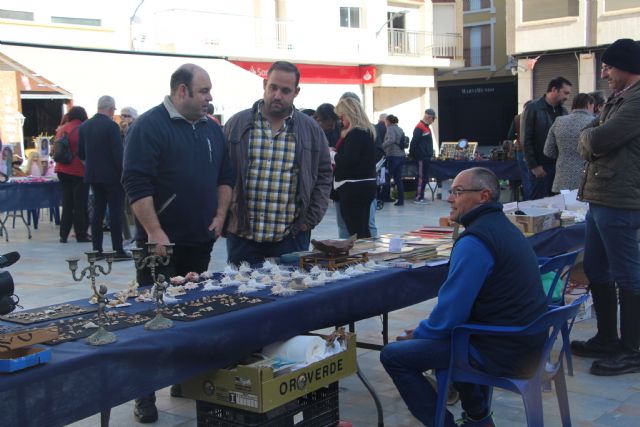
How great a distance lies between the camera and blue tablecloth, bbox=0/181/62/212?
33.8 feet

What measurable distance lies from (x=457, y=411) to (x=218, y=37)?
22.6m

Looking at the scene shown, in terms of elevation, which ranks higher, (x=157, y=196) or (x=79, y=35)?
(x=79, y=35)

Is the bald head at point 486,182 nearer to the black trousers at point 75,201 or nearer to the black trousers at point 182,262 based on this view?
the black trousers at point 182,262

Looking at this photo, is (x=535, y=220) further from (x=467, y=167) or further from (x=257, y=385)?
(x=467, y=167)

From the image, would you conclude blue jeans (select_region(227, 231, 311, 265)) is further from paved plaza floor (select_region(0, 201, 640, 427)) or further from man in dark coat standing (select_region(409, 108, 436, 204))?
man in dark coat standing (select_region(409, 108, 436, 204))

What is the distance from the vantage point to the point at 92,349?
95.2 inches

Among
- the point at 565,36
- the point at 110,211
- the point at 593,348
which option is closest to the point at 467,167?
the point at 110,211

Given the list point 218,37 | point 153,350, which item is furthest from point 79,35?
point 153,350

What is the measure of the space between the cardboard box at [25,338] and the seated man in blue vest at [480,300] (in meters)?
1.39

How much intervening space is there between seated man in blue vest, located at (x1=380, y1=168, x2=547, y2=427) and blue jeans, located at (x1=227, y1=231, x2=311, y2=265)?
1.31 m

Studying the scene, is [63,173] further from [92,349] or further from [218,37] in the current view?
[218,37]

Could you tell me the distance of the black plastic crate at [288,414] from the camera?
2992 millimetres

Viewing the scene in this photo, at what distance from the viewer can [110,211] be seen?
892 cm

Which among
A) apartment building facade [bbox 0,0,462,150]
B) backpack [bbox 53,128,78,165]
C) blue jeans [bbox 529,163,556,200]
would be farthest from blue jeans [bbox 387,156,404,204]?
backpack [bbox 53,128,78,165]
